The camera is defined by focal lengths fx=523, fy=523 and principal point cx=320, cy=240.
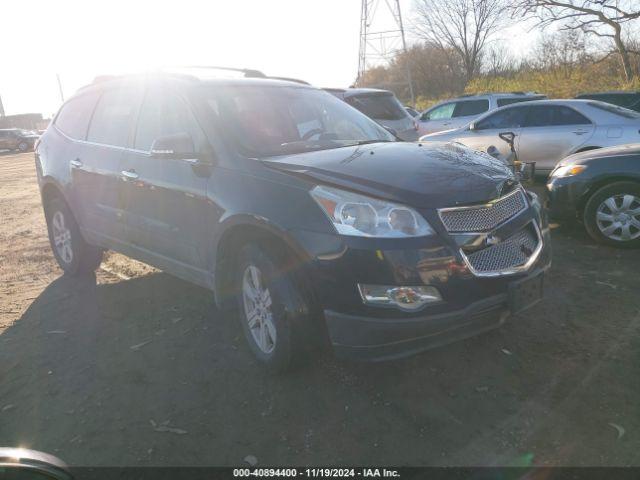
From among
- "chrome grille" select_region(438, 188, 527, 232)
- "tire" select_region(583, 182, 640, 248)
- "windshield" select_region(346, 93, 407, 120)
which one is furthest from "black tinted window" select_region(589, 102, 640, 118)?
"chrome grille" select_region(438, 188, 527, 232)

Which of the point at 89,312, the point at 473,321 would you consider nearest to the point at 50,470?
the point at 473,321

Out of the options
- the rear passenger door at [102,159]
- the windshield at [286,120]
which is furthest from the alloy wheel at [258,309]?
the rear passenger door at [102,159]

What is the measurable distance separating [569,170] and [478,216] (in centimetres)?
341

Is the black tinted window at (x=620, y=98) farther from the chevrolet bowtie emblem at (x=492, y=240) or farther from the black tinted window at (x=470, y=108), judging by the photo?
the chevrolet bowtie emblem at (x=492, y=240)

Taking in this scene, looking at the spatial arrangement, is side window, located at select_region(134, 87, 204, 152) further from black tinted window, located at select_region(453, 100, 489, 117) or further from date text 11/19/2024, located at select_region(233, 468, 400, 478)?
black tinted window, located at select_region(453, 100, 489, 117)

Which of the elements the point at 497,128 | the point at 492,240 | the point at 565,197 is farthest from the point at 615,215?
the point at 497,128

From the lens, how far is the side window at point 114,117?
169 inches

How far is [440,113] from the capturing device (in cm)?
1311

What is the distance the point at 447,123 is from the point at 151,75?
9.78 m

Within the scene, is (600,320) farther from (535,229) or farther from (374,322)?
(374,322)

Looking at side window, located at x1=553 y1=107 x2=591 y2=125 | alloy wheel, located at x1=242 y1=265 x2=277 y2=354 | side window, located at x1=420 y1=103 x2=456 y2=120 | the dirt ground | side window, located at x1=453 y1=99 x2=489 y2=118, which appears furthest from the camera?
side window, located at x1=420 y1=103 x2=456 y2=120

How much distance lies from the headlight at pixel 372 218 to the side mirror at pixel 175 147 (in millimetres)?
1170

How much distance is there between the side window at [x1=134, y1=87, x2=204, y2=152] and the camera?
3600mm

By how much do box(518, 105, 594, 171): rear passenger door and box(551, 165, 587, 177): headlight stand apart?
2.69 meters
